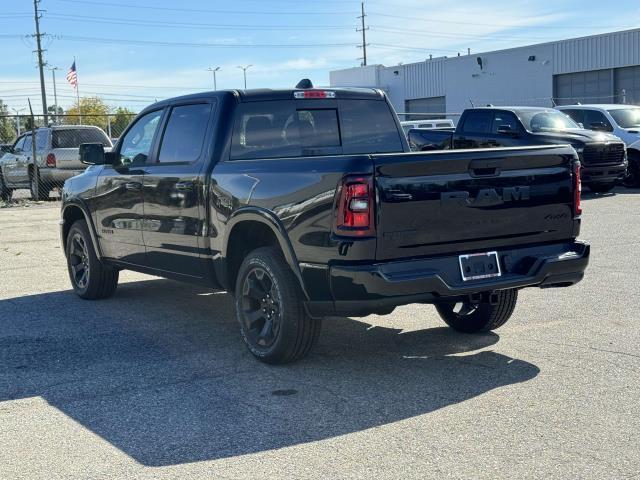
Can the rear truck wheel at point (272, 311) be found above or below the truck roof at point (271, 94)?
below

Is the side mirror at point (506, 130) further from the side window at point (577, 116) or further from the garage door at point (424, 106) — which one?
the garage door at point (424, 106)

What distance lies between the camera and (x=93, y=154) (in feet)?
26.4

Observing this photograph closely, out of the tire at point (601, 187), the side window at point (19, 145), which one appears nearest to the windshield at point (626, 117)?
the tire at point (601, 187)

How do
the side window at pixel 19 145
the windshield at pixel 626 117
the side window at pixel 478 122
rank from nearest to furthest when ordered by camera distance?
the side window at pixel 478 122 → the windshield at pixel 626 117 → the side window at pixel 19 145

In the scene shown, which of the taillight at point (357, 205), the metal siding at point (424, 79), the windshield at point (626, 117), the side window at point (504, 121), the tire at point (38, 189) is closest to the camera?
the taillight at point (357, 205)

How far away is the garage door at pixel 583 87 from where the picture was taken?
42.5m

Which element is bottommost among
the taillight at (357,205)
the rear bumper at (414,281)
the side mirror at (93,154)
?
the rear bumper at (414,281)

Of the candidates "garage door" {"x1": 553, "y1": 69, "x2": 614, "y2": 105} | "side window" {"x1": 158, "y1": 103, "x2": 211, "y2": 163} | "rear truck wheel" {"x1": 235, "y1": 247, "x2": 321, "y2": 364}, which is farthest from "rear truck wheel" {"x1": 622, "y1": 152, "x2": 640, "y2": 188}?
Result: "garage door" {"x1": 553, "y1": 69, "x2": 614, "y2": 105}

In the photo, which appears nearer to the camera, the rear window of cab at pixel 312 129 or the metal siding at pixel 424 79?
the rear window of cab at pixel 312 129

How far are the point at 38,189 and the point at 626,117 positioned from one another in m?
14.6

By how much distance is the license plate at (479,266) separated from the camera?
5523 millimetres

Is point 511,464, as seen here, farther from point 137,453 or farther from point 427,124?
point 427,124

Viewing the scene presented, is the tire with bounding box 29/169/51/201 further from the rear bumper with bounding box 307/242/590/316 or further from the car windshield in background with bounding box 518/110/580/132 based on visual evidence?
the rear bumper with bounding box 307/242/590/316

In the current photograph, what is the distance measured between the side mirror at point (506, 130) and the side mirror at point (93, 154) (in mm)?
11386
